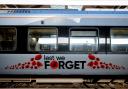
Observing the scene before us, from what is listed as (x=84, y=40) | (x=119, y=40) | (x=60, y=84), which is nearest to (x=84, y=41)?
(x=84, y=40)

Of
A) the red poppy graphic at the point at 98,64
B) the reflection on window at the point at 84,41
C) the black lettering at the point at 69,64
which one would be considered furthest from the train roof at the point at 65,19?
the black lettering at the point at 69,64

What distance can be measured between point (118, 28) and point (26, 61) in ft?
13.0

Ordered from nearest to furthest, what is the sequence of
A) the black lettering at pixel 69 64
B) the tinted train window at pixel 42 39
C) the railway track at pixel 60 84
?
the railway track at pixel 60 84, the black lettering at pixel 69 64, the tinted train window at pixel 42 39

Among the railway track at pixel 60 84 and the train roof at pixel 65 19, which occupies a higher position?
the train roof at pixel 65 19

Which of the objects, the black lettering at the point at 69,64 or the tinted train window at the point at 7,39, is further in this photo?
the tinted train window at the point at 7,39

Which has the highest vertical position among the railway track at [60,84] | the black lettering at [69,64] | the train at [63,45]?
the train at [63,45]

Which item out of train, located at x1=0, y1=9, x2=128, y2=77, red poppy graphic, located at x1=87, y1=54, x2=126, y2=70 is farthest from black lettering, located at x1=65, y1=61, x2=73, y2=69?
red poppy graphic, located at x1=87, y1=54, x2=126, y2=70

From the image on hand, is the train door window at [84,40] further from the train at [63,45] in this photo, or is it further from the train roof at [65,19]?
the train roof at [65,19]

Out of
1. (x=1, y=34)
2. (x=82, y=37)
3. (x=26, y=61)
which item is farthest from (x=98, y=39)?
(x=1, y=34)

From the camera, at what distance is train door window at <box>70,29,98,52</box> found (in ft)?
48.7

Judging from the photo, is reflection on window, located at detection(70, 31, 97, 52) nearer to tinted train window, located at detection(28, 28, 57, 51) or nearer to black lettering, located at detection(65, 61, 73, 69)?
black lettering, located at detection(65, 61, 73, 69)

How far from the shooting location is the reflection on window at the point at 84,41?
1485cm

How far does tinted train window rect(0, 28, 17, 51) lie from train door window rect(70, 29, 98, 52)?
2354mm

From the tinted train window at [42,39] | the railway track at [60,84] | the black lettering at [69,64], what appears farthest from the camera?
the tinted train window at [42,39]
